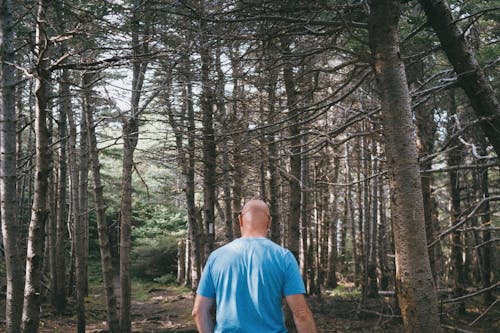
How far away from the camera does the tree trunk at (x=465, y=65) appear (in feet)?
13.8

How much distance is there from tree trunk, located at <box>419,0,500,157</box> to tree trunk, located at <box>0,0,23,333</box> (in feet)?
17.0

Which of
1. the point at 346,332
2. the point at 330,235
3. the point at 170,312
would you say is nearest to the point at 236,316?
the point at 346,332

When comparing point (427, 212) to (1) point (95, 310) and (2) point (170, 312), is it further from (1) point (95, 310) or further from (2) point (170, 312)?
(1) point (95, 310)

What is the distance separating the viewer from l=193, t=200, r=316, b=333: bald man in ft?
9.31

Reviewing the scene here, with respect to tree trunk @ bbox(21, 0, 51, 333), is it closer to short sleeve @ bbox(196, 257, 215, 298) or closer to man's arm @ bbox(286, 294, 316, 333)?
short sleeve @ bbox(196, 257, 215, 298)

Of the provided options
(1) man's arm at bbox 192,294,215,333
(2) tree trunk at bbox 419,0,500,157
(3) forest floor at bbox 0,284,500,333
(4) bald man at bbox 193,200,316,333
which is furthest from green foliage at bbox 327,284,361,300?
(4) bald man at bbox 193,200,316,333

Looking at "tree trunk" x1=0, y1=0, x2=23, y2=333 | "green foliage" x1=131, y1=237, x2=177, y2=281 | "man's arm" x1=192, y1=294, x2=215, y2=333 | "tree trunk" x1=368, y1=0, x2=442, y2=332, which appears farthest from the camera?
"green foliage" x1=131, y1=237, x2=177, y2=281

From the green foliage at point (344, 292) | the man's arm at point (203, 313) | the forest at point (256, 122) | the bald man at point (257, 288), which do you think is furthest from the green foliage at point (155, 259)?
the bald man at point (257, 288)

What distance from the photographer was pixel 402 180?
3307 millimetres

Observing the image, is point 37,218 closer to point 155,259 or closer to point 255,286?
point 255,286

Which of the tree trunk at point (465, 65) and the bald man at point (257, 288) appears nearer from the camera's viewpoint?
the bald man at point (257, 288)

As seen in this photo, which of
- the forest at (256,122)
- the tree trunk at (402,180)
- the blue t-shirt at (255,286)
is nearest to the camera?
the blue t-shirt at (255,286)

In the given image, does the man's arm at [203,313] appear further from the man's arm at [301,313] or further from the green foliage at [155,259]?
the green foliage at [155,259]

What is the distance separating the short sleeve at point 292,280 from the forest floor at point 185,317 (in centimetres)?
683
